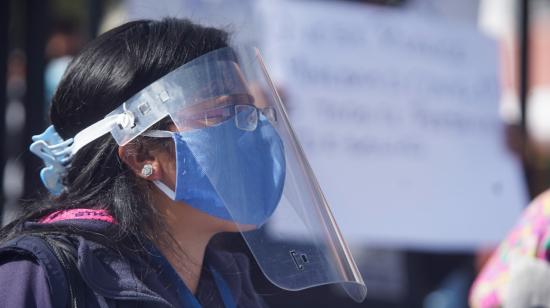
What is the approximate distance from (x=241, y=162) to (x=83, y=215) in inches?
12.9

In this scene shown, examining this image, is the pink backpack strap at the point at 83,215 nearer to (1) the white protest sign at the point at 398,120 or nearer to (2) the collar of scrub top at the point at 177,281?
(2) the collar of scrub top at the point at 177,281

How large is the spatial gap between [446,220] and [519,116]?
0.77 m

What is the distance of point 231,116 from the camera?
176 cm

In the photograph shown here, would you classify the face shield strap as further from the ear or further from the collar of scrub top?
the collar of scrub top

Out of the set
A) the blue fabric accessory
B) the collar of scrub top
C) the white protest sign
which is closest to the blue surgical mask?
the blue fabric accessory

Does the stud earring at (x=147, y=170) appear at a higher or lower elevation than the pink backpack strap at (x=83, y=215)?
higher

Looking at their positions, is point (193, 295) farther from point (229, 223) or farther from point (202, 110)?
point (202, 110)

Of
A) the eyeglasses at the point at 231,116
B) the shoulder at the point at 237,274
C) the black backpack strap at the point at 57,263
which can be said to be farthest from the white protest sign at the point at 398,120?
the black backpack strap at the point at 57,263

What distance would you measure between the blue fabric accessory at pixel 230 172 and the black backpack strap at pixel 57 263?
0.27m

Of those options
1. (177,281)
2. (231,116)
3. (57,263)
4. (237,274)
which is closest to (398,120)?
(237,274)

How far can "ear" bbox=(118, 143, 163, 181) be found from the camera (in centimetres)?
173

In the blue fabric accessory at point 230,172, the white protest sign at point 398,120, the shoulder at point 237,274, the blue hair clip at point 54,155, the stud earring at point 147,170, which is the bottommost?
the white protest sign at point 398,120

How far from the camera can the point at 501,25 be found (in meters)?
4.14

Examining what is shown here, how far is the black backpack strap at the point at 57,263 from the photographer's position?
1493 millimetres
